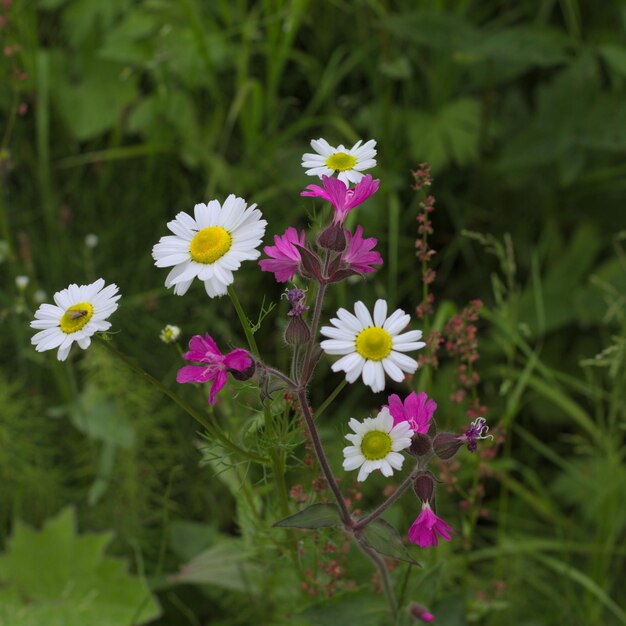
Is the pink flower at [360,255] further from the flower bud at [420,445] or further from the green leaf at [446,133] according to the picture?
→ the green leaf at [446,133]

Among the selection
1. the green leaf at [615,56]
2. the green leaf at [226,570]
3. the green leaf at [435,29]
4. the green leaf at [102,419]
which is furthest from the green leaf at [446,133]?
the green leaf at [226,570]

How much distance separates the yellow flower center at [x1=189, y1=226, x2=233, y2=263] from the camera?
100cm

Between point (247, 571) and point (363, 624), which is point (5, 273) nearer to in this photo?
point (247, 571)

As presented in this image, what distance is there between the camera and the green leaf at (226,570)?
1.62 meters

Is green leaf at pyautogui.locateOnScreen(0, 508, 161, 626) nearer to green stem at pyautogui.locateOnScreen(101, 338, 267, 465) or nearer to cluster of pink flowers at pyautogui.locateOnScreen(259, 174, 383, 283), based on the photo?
green stem at pyautogui.locateOnScreen(101, 338, 267, 465)

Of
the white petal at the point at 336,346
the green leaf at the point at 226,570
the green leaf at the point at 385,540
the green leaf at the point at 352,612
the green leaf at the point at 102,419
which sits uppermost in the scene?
the white petal at the point at 336,346

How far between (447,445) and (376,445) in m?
0.10

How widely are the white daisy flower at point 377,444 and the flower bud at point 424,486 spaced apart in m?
0.05

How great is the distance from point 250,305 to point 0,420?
29.9 inches

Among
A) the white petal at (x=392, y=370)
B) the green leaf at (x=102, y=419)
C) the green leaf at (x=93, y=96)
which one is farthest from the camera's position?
the green leaf at (x=93, y=96)

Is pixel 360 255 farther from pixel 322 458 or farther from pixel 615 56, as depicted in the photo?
pixel 615 56

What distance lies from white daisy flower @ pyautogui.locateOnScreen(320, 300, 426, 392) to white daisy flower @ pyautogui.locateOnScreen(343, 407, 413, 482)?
0.28 ft

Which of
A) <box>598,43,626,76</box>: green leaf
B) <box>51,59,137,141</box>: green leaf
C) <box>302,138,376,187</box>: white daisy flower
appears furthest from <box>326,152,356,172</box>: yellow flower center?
<box>51,59,137,141</box>: green leaf

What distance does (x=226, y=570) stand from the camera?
1670 millimetres
